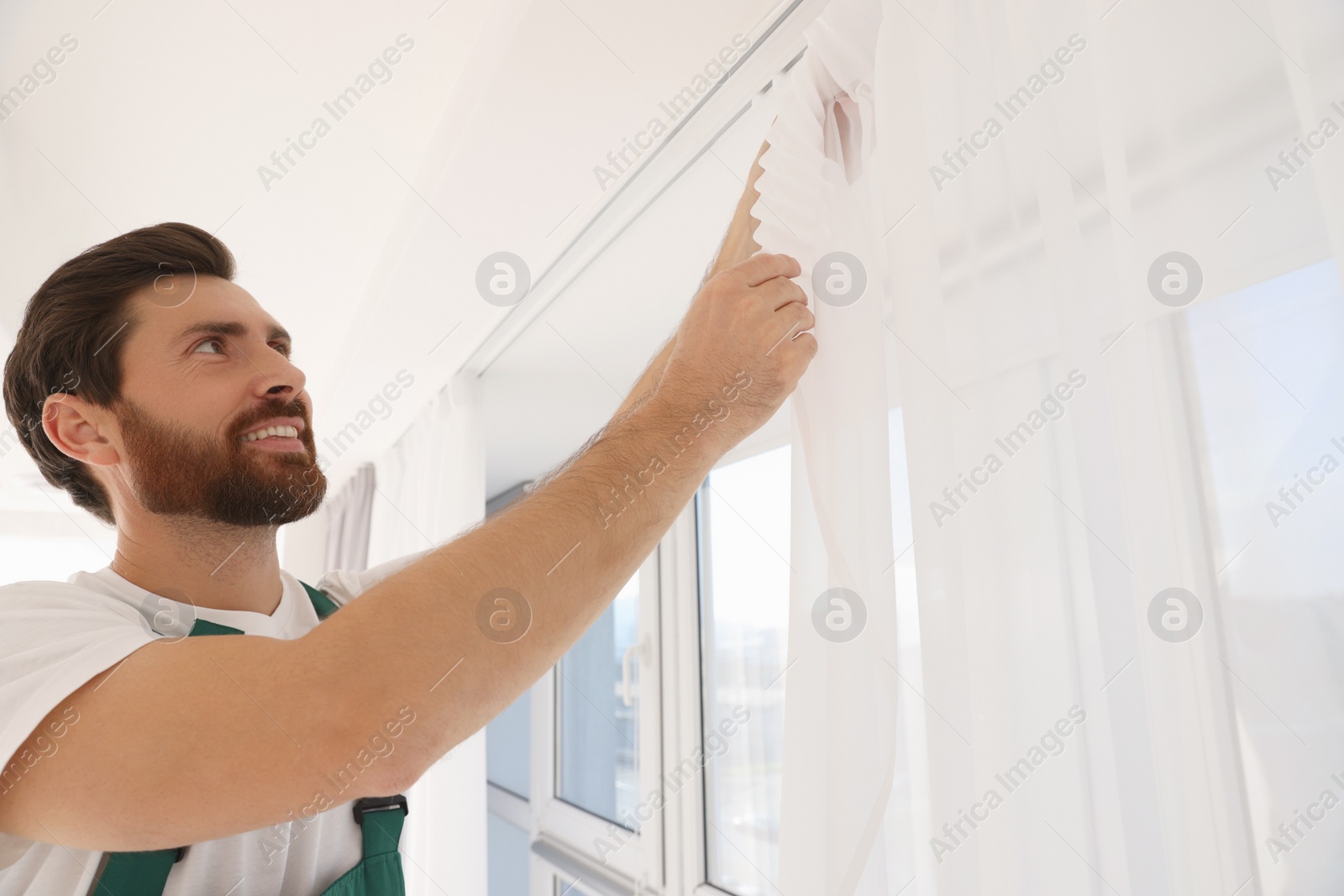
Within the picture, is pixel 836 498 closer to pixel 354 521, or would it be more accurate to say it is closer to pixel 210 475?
pixel 210 475

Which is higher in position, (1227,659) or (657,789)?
(1227,659)

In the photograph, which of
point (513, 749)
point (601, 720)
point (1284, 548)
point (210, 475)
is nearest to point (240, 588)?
point (210, 475)

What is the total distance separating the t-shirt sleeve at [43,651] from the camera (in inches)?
25.3

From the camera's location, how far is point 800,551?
991mm

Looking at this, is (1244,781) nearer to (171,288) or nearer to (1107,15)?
(1107,15)

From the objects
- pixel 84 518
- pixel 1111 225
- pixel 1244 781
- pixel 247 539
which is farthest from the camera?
pixel 84 518

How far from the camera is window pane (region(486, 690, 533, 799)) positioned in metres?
4.20

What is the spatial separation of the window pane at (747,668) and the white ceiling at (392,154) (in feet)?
1.84

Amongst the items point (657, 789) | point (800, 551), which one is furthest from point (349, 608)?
point (657, 789)

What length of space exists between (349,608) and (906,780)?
0.67 meters

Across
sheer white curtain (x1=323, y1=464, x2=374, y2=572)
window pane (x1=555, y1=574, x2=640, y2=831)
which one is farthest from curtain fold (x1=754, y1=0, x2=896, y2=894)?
sheer white curtain (x1=323, y1=464, x2=374, y2=572)

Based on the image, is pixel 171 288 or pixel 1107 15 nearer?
pixel 1107 15

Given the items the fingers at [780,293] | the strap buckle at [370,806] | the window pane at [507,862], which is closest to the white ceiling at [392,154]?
the fingers at [780,293]

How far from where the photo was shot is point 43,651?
2.25 ft
